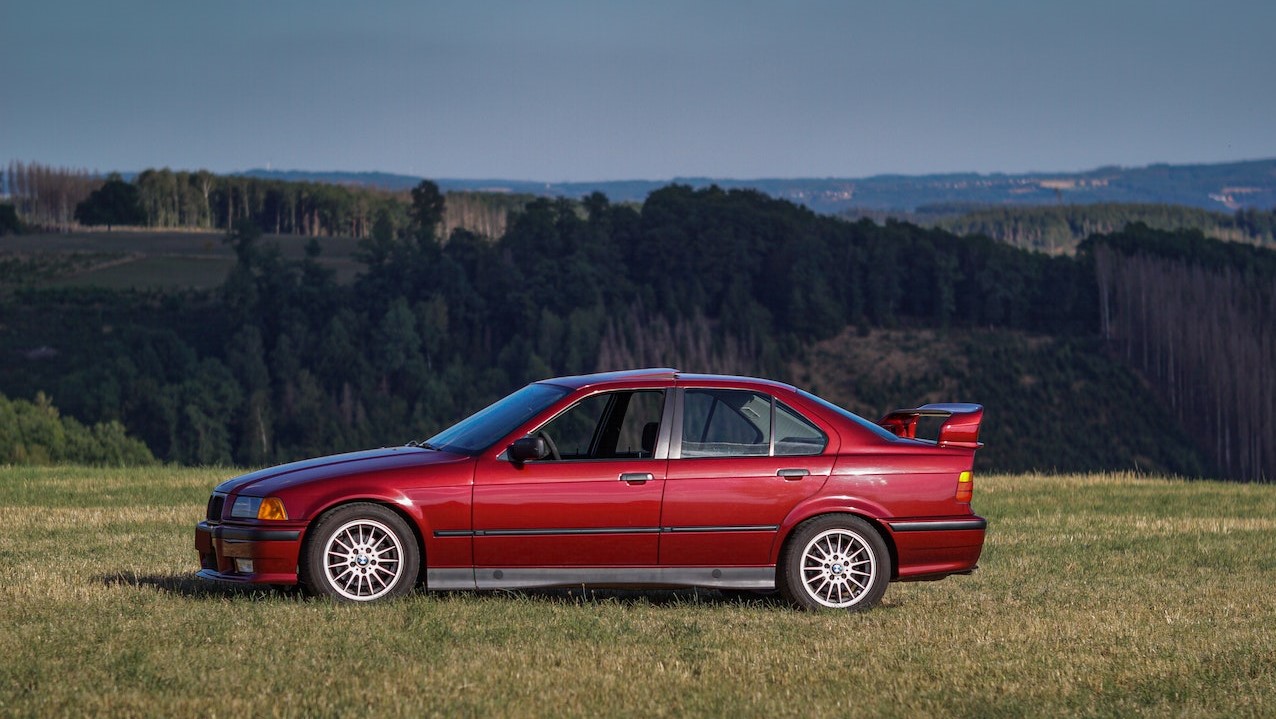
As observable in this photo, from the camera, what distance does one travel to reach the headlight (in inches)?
385

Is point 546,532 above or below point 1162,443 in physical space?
above

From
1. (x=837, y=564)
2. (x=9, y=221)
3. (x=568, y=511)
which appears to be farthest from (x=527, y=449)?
(x=9, y=221)

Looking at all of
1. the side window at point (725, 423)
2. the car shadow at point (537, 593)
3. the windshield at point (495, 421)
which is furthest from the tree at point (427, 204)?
the side window at point (725, 423)

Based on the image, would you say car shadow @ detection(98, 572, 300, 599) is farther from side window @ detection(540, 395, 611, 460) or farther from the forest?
the forest

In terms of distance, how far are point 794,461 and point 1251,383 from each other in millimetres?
143557

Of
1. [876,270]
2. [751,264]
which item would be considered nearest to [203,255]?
[751,264]

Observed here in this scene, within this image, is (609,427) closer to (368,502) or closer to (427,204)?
(368,502)

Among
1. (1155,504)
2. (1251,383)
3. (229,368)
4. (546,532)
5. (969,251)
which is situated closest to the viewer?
(546,532)

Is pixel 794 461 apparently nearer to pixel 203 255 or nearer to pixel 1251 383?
pixel 1251 383

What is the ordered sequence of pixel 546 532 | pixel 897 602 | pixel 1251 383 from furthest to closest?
pixel 1251 383
pixel 897 602
pixel 546 532

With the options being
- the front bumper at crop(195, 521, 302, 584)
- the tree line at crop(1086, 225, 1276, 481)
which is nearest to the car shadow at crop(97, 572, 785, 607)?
the front bumper at crop(195, 521, 302, 584)

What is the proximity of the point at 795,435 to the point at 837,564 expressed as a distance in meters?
0.88

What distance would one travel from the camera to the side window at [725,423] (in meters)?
10.3

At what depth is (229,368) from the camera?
13438 centimetres
